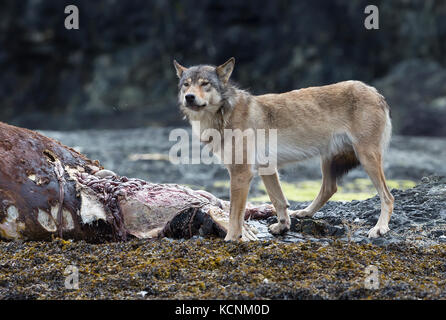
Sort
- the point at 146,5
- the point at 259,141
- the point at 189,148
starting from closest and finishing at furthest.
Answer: the point at 259,141 → the point at 189,148 → the point at 146,5

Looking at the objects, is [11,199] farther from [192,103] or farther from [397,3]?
[397,3]

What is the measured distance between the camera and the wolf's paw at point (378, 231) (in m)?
9.06

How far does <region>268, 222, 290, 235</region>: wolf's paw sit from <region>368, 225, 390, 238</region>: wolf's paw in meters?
1.24

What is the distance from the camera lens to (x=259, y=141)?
9.43 m

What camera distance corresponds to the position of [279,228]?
9.40m

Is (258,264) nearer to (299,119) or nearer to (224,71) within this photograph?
(299,119)

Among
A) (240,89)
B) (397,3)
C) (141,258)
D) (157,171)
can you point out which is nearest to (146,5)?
(397,3)

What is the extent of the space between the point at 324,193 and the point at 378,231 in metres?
1.32

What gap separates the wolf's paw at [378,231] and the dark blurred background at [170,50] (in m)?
29.2

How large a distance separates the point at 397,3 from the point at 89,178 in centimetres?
Result: 3456

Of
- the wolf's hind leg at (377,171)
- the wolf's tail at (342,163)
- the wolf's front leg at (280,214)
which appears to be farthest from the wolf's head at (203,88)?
the wolf's hind leg at (377,171)

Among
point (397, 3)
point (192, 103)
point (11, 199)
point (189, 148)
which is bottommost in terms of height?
point (189, 148)
